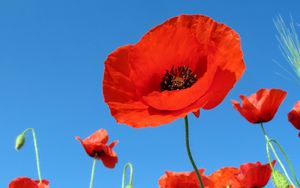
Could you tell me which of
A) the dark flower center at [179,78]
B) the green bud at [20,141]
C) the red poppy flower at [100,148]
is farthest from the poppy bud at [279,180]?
the red poppy flower at [100,148]

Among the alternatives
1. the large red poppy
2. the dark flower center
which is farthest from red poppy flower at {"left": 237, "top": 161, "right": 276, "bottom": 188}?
the dark flower center

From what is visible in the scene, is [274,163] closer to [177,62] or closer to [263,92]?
[263,92]

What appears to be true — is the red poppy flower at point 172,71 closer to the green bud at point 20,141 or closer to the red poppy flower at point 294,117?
the red poppy flower at point 294,117

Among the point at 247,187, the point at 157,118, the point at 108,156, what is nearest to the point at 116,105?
the point at 157,118

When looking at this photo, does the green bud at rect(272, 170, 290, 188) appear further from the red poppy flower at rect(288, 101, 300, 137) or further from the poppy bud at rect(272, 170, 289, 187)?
the red poppy flower at rect(288, 101, 300, 137)

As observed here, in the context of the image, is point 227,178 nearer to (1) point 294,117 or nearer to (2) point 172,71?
(1) point 294,117

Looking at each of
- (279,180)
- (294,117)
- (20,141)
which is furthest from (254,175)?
(20,141)
